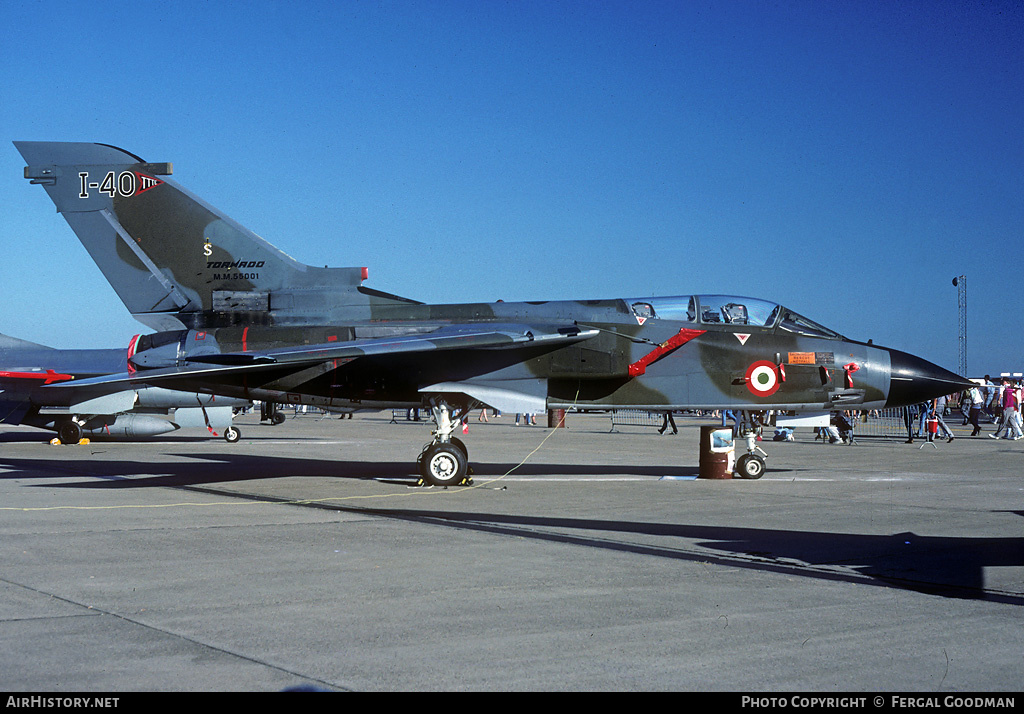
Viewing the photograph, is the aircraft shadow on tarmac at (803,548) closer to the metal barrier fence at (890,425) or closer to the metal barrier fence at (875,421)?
the metal barrier fence at (890,425)

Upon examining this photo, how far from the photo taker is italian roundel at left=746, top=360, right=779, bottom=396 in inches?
588

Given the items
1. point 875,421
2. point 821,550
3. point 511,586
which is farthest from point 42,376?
point 875,421

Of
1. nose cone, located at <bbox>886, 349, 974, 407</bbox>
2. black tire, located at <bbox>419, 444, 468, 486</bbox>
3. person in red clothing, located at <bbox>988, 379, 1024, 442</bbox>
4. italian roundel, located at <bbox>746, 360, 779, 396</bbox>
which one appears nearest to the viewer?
black tire, located at <bbox>419, 444, 468, 486</bbox>

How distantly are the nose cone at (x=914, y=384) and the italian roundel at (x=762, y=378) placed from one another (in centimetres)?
193

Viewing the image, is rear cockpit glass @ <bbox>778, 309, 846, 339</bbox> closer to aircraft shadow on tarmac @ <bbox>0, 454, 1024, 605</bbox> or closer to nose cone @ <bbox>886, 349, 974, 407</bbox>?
nose cone @ <bbox>886, 349, 974, 407</bbox>

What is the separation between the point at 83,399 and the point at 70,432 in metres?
2.31

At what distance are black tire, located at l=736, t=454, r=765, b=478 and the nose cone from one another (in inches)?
94.7

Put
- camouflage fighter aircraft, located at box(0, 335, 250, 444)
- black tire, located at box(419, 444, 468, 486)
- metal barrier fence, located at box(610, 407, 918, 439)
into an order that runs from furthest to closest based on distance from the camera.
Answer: metal barrier fence, located at box(610, 407, 918, 439) → camouflage fighter aircraft, located at box(0, 335, 250, 444) → black tire, located at box(419, 444, 468, 486)

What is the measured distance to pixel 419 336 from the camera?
14594mm

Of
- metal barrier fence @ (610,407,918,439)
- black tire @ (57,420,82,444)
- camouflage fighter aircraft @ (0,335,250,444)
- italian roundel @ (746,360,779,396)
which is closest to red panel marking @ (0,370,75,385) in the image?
camouflage fighter aircraft @ (0,335,250,444)

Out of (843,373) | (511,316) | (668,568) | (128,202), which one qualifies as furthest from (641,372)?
(128,202)

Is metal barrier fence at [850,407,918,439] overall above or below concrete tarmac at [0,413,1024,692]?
above

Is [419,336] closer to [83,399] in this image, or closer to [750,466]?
[750,466]

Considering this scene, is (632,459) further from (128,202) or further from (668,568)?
(668,568)
